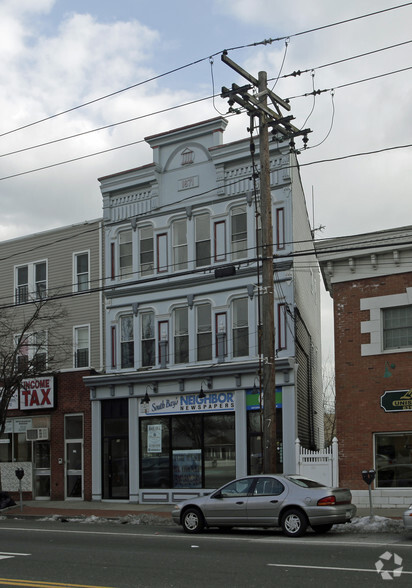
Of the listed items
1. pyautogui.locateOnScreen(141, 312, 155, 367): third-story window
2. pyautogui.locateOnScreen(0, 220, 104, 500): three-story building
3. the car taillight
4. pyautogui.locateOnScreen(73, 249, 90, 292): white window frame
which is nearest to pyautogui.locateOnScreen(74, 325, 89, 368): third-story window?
pyautogui.locateOnScreen(0, 220, 104, 500): three-story building

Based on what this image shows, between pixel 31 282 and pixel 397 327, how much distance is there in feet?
51.5

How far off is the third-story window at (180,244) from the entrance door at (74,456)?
693 cm

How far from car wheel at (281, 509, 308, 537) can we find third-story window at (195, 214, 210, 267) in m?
12.1

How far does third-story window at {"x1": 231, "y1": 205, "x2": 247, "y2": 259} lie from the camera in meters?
27.0

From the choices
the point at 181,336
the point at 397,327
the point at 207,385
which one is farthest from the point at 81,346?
the point at 397,327

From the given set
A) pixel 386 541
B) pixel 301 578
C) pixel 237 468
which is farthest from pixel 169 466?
pixel 301 578

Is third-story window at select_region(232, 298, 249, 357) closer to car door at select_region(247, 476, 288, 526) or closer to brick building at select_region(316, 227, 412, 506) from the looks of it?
brick building at select_region(316, 227, 412, 506)

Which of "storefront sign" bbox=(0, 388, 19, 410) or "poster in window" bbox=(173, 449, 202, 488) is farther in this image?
"storefront sign" bbox=(0, 388, 19, 410)

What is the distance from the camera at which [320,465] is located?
23.2 meters

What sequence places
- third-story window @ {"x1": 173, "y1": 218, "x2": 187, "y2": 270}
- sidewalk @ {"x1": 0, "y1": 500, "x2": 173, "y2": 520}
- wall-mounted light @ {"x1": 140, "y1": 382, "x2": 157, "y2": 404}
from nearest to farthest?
sidewalk @ {"x1": 0, "y1": 500, "x2": 173, "y2": 520}, wall-mounted light @ {"x1": 140, "y1": 382, "x2": 157, "y2": 404}, third-story window @ {"x1": 173, "y1": 218, "x2": 187, "y2": 270}

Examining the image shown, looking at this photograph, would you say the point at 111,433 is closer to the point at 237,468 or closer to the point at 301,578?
the point at 237,468

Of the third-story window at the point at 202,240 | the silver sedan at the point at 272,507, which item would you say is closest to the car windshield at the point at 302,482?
the silver sedan at the point at 272,507

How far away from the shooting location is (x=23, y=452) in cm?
3159

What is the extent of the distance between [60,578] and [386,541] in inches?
265
